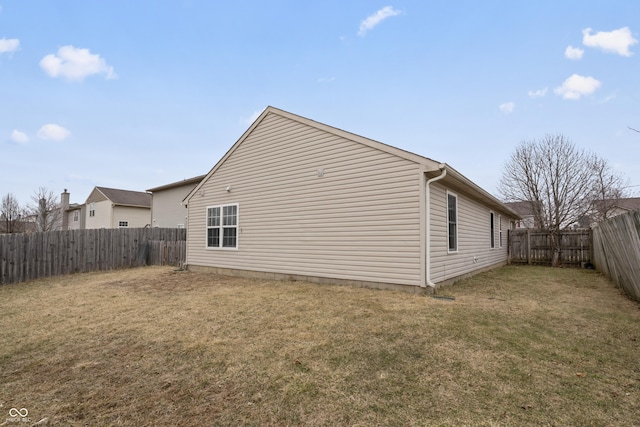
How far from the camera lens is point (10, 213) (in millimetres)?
25922

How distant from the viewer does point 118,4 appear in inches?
382

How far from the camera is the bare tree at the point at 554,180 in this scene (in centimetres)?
1550

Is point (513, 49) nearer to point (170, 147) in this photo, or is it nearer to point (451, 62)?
point (451, 62)

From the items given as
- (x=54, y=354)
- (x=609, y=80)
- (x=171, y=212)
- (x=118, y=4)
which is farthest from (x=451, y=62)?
(x=171, y=212)

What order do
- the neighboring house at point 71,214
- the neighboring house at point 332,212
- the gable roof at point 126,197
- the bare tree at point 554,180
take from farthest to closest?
the neighboring house at point 71,214 < the gable roof at point 126,197 < the bare tree at point 554,180 < the neighboring house at point 332,212

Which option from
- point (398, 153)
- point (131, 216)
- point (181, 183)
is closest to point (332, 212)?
point (398, 153)

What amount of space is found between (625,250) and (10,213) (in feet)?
126

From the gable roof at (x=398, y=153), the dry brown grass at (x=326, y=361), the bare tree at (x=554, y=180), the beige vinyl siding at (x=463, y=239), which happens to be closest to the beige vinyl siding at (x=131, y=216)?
the gable roof at (x=398, y=153)

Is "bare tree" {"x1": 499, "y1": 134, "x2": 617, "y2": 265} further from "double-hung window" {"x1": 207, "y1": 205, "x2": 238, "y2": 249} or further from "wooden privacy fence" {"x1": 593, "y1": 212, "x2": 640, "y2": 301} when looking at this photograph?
"double-hung window" {"x1": 207, "y1": 205, "x2": 238, "y2": 249}

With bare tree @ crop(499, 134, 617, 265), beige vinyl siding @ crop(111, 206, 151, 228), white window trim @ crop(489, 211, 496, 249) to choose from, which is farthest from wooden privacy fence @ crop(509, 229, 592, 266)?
beige vinyl siding @ crop(111, 206, 151, 228)

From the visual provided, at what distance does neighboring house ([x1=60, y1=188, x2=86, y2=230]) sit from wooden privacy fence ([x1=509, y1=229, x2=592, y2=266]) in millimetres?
36056

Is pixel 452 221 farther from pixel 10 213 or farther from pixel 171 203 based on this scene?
pixel 10 213

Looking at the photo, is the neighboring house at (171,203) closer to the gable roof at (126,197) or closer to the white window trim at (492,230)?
the gable roof at (126,197)

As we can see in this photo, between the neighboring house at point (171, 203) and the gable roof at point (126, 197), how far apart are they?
5692 mm
